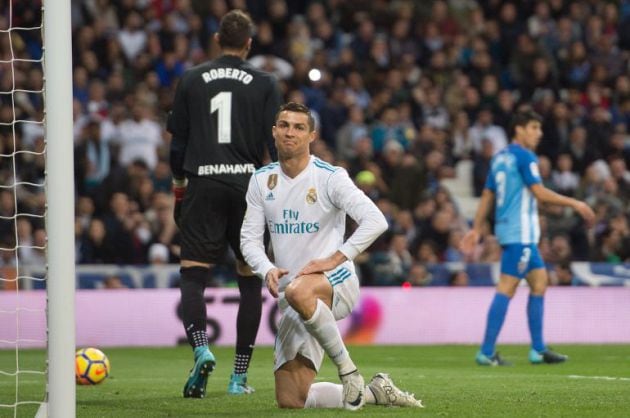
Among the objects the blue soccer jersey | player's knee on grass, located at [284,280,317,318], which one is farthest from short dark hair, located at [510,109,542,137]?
player's knee on grass, located at [284,280,317,318]

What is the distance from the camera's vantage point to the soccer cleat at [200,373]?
23.5 feet

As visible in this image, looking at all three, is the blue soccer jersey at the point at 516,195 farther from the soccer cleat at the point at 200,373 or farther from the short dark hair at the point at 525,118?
the soccer cleat at the point at 200,373

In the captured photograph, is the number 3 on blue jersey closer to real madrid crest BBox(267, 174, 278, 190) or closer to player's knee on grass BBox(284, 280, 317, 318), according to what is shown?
real madrid crest BBox(267, 174, 278, 190)

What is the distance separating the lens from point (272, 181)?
688 cm

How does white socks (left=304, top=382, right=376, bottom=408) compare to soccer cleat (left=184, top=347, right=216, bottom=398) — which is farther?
soccer cleat (left=184, top=347, right=216, bottom=398)

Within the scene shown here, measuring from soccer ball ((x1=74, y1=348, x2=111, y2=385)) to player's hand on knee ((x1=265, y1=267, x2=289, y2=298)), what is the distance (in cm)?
256

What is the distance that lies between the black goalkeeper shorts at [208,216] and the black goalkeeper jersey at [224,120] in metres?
0.06

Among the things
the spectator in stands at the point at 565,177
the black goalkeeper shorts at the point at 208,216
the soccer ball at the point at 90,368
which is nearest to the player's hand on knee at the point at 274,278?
the black goalkeeper shorts at the point at 208,216

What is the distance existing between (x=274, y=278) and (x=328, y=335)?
0.37m

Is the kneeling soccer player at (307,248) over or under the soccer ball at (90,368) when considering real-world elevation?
over

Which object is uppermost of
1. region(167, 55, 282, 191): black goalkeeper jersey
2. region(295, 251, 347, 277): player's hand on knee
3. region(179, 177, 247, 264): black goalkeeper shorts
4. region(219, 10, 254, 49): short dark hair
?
region(219, 10, 254, 49): short dark hair

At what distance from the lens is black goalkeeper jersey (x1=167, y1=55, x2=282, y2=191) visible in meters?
7.73

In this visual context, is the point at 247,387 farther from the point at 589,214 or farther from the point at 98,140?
the point at 98,140

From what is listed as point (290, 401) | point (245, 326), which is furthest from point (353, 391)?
point (245, 326)
